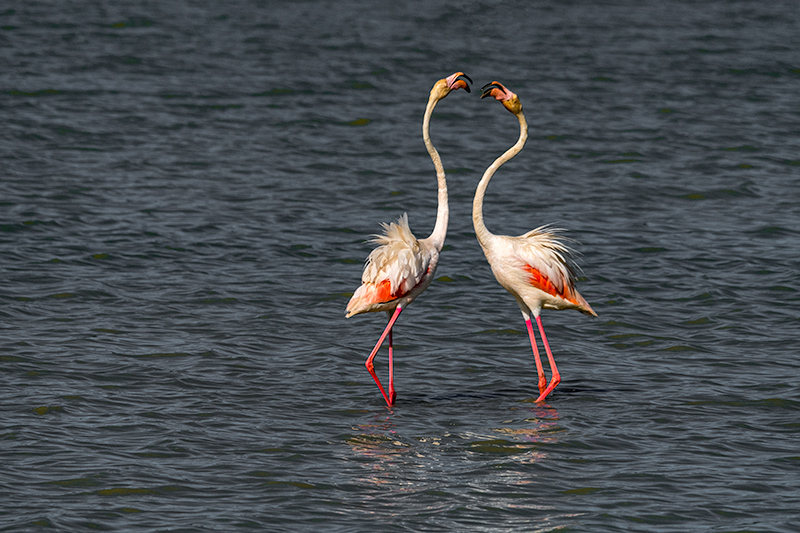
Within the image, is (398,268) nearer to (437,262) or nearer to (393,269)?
(393,269)

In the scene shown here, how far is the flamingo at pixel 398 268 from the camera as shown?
10.0m

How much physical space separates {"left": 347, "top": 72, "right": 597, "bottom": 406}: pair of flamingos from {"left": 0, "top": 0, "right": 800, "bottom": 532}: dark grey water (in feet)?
2.91

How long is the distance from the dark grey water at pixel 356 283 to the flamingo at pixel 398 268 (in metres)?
0.91

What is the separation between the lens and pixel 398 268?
999 cm

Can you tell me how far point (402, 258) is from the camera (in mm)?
9992

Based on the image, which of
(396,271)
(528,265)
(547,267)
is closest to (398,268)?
(396,271)

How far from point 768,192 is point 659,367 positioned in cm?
804

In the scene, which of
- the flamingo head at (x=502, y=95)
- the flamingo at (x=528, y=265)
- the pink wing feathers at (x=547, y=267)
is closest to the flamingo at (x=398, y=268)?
the flamingo head at (x=502, y=95)

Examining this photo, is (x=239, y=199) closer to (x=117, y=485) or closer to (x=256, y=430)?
(x=256, y=430)

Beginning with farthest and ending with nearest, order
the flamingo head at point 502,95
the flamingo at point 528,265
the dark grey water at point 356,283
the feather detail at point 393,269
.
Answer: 1. the flamingo at point 528,265
2. the flamingo head at point 502,95
3. the feather detail at point 393,269
4. the dark grey water at point 356,283

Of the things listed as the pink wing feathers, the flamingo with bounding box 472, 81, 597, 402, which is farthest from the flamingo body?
the pink wing feathers

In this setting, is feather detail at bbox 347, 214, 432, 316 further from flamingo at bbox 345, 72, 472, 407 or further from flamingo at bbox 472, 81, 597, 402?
flamingo at bbox 472, 81, 597, 402

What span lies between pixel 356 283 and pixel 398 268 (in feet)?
13.8

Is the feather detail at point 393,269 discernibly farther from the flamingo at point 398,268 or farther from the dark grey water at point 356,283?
the dark grey water at point 356,283
